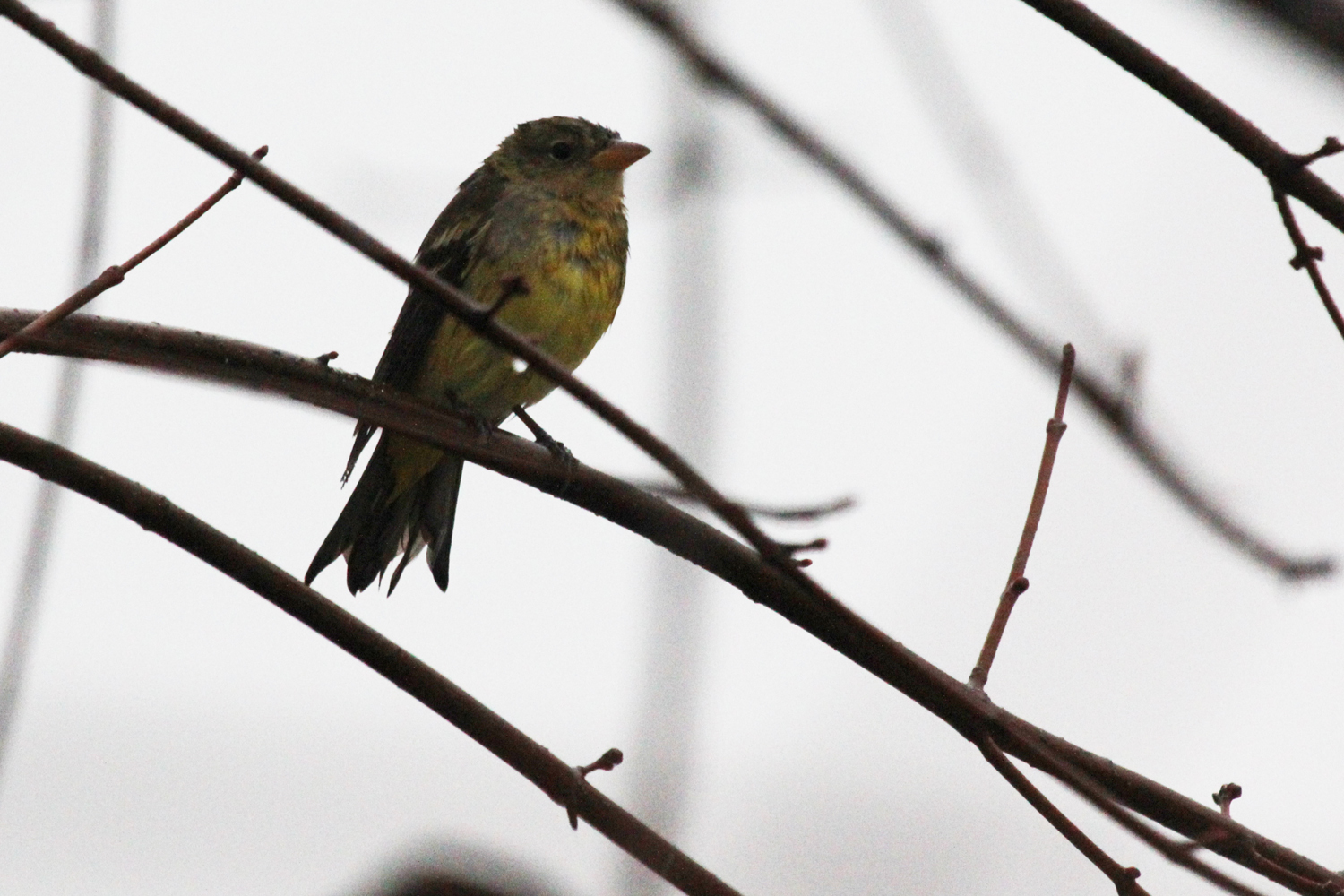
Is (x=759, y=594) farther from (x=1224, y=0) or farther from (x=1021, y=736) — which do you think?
(x=1224, y=0)

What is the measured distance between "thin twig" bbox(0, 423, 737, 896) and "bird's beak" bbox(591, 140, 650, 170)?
393 cm

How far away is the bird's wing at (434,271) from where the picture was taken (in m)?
5.80

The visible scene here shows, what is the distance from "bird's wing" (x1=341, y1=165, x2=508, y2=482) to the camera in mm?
5797

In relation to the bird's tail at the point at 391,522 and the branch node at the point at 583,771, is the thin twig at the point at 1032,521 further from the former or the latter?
the bird's tail at the point at 391,522

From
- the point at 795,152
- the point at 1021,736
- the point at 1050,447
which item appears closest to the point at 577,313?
the point at 795,152

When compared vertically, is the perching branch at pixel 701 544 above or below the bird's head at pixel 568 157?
below

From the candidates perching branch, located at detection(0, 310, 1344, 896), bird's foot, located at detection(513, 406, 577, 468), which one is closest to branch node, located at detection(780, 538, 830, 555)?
perching branch, located at detection(0, 310, 1344, 896)

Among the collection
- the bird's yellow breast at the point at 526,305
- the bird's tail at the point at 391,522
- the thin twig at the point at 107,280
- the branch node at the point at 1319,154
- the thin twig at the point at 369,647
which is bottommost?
the thin twig at the point at 369,647

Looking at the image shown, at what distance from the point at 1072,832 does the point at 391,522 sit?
386 cm

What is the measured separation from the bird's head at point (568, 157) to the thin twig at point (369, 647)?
3682mm

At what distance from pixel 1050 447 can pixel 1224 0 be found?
92 cm

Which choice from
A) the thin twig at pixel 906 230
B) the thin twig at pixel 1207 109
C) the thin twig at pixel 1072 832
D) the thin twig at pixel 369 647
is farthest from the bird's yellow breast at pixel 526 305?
the thin twig at pixel 1072 832

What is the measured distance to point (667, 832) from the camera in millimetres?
2740

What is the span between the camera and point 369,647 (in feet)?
9.14
